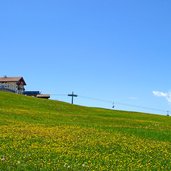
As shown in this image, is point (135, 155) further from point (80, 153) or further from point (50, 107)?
point (50, 107)

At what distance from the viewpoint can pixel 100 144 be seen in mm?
26688

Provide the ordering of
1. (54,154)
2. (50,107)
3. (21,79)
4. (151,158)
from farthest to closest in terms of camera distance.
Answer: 1. (21,79)
2. (50,107)
3. (151,158)
4. (54,154)

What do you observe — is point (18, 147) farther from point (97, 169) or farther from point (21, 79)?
point (21, 79)

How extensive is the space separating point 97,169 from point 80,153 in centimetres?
474

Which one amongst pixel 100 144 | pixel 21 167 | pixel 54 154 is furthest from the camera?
pixel 100 144

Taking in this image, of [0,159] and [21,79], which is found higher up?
[21,79]

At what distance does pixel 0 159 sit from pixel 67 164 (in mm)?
2687

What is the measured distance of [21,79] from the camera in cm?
18412

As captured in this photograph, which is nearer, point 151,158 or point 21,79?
point 151,158

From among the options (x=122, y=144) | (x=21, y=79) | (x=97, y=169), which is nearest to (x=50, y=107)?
(x=122, y=144)

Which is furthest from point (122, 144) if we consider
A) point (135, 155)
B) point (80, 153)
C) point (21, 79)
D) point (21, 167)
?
point (21, 79)

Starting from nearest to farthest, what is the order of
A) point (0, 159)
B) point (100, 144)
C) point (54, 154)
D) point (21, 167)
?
point (21, 167)
point (0, 159)
point (54, 154)
point (100, 144)

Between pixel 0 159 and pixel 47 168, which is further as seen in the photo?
pixel 0 159

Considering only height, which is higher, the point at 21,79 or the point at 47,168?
the point at 21,79
